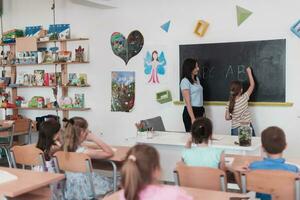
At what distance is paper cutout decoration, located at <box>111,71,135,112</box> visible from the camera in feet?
21.4

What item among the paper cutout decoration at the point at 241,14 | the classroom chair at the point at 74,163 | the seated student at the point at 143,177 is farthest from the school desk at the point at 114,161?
the paper cutout decoration at the point at 241,14

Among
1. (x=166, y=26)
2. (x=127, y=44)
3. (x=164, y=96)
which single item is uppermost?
(x=166, y=26)

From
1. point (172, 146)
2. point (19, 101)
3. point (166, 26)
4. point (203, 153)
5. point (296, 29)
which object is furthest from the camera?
point (19, 101)

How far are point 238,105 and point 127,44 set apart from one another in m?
2.11

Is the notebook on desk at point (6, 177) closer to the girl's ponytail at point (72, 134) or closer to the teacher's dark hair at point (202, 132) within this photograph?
the girl's ponytail at point (72, 134)

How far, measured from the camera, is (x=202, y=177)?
8.91 feet

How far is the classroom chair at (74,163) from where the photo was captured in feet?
10.8

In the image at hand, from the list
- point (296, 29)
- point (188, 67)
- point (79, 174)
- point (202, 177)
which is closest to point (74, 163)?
point (79, 174)

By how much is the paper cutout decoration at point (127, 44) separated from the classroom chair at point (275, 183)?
13.5 ft

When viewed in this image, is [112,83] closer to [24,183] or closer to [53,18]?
[53,18]

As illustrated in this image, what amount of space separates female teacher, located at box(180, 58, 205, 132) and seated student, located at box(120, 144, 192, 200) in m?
3.57

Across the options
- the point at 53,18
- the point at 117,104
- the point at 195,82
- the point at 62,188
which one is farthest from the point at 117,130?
the point at 62,188

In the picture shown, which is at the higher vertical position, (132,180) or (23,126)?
(132,180)

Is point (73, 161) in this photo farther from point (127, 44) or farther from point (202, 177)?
point (127, 44)
